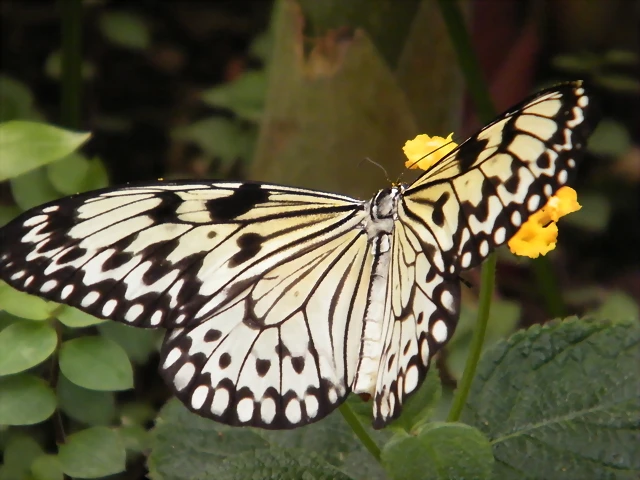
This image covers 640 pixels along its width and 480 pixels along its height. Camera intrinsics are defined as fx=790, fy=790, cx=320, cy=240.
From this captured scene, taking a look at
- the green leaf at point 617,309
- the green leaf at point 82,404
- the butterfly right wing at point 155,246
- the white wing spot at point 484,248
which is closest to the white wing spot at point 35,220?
the butterfly right wing at point 155,246

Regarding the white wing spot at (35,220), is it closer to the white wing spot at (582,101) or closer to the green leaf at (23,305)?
the green leaf at (23,305)

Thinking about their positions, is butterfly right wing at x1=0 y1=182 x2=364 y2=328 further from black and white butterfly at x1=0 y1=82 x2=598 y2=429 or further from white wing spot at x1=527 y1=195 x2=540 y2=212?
white wing spot at x1=527 y1=195 x2=540 y2=212

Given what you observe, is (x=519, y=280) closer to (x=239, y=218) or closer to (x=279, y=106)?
(x=279, y=106)

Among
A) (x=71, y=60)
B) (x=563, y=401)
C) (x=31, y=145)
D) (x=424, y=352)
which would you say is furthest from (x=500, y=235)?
(x=71, y=60)

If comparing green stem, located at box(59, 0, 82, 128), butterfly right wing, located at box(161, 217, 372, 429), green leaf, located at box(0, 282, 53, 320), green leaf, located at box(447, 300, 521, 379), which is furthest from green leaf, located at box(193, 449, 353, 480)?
green stem, located at box(59, 0, 82, 128)

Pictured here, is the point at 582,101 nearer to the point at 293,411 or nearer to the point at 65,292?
the point at 293,411
